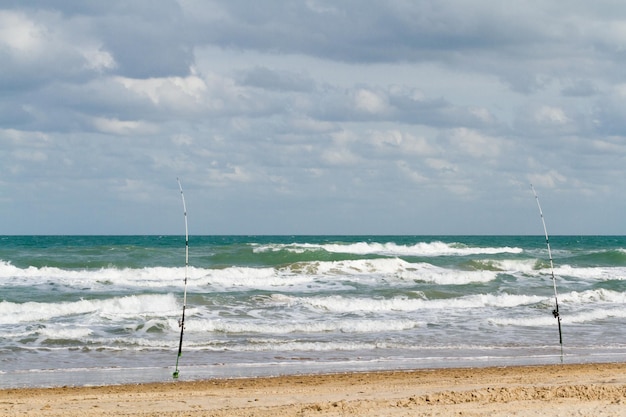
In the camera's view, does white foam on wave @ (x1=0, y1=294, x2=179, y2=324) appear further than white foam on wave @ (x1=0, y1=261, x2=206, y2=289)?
No

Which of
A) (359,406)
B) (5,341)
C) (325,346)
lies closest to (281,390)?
(359,406)

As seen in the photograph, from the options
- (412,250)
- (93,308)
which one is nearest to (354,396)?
(93,308)

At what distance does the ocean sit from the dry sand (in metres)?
1.23

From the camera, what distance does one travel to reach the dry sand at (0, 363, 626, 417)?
903cm

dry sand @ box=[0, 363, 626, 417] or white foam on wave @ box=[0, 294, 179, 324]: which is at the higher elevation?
white foam on wave @ box=[0, 294, 179, 324]

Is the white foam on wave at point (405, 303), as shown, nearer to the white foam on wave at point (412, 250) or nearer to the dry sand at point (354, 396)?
the dry sand at point (354, 396)

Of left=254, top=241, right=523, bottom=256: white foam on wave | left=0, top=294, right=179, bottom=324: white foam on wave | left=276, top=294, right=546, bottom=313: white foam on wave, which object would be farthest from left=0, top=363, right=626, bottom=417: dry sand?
left=254, top=241, right=523, bottom=256: white foam on wave

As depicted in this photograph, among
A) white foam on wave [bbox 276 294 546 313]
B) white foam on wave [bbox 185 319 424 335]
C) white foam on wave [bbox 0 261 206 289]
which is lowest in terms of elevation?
white foam on wave [bbox 185 319 424 335]

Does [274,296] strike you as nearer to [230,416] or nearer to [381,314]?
[381,314]

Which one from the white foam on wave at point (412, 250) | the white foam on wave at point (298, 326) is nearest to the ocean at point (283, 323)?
the white foam on wave at point (298, 326)

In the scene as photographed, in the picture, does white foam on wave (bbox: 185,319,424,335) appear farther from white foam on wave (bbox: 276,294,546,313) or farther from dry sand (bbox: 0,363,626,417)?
dry sand (bbox: 0,363,626,417)

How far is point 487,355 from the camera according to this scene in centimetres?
1491

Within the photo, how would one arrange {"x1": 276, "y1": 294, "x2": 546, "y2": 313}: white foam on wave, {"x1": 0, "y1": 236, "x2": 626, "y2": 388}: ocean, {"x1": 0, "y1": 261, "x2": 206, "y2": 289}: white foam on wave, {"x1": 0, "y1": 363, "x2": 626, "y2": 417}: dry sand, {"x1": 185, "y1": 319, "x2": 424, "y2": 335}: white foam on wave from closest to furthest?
{"x1": 0, "y1": 363, "x2": 626, "y2": 417}: dry sand, {"x1": 0, "y1": 236, "x2": 626, "y2": 388}: ocean, {"x1": 185, "y1": 319, "x2": 424, "y2": 335}: white foam on wave, {"x1": 276, "y1": 294, "x2": 546, "y2": 313}: white foam on wave, {"x1": 0, "y1": 261, "x2": 206, "y2": 289}: white foam on wave

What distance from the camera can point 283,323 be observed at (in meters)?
18.8
